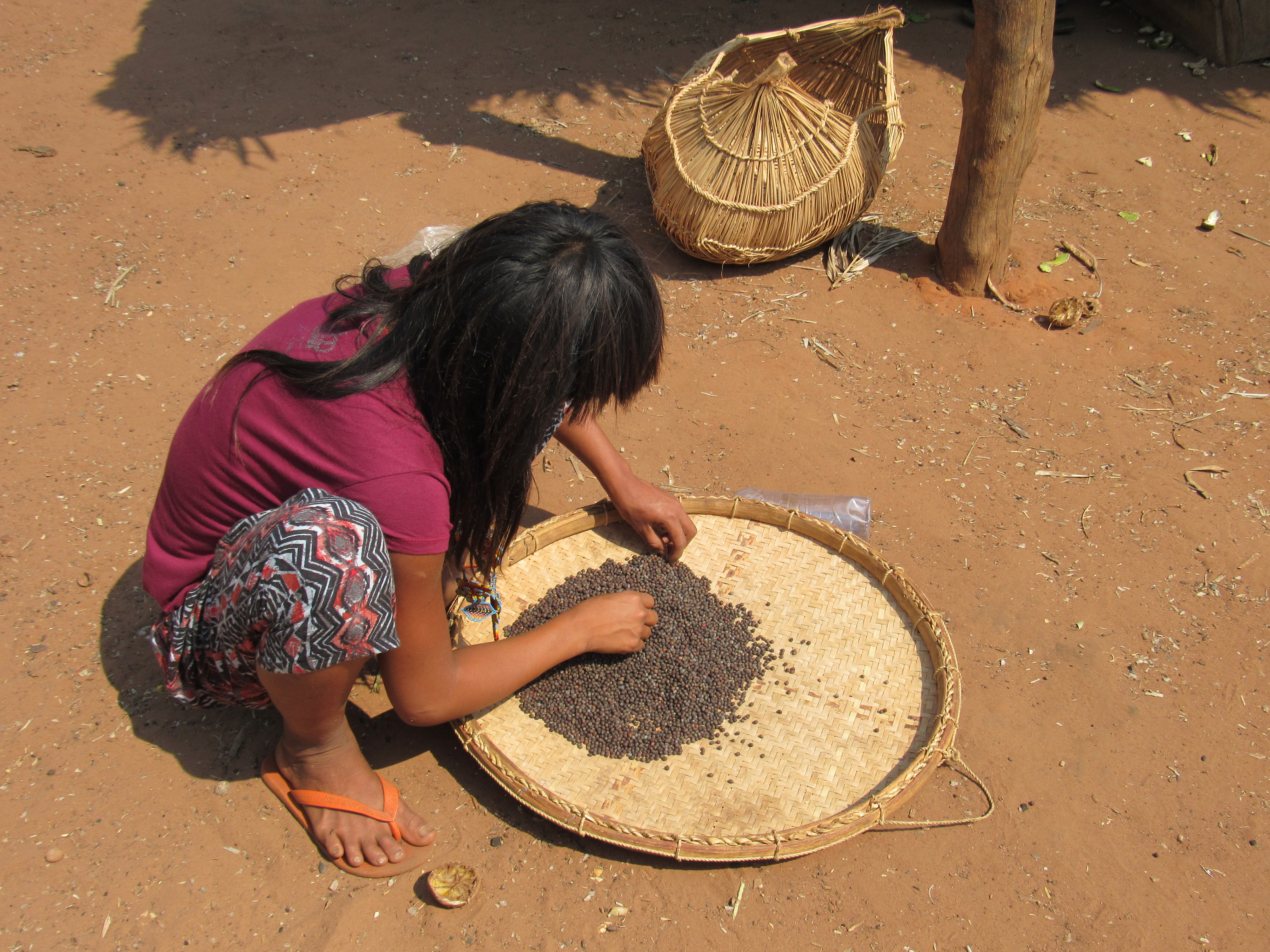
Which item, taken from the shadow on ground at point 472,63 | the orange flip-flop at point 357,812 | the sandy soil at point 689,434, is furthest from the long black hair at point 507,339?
the shadow on ground at point 472,63

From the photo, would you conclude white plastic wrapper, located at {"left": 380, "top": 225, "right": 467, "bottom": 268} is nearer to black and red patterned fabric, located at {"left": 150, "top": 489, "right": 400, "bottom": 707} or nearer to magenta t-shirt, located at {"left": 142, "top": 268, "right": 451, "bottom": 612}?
magenta t-shirt, located at {"left": 142, "top": 268, "right": 451, "bottom": 612}

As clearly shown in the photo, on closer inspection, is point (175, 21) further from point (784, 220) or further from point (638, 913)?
point (638, 913)

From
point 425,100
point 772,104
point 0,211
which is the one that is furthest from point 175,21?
point 772,104

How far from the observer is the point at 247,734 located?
1972 millimetres

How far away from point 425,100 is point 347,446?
12.2 feet

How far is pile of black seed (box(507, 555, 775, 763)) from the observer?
1.95 m

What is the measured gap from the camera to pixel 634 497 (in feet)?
7.27

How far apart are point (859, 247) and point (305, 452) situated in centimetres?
288

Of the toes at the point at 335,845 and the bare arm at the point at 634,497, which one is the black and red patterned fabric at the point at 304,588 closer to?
the toes at the point at 335,845

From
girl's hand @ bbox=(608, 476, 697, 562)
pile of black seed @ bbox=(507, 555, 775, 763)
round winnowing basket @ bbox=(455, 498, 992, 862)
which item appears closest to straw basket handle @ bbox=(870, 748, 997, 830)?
A: round winnowing basket @ bbox=(455, 498, 992, 862)

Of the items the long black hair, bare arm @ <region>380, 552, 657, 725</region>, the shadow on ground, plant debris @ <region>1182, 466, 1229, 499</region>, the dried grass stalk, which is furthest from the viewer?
the shadow on ground

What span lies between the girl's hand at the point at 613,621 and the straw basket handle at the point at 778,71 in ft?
7.58

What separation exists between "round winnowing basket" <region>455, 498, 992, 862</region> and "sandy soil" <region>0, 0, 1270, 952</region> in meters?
0.13

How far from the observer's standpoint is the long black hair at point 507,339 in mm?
1284
